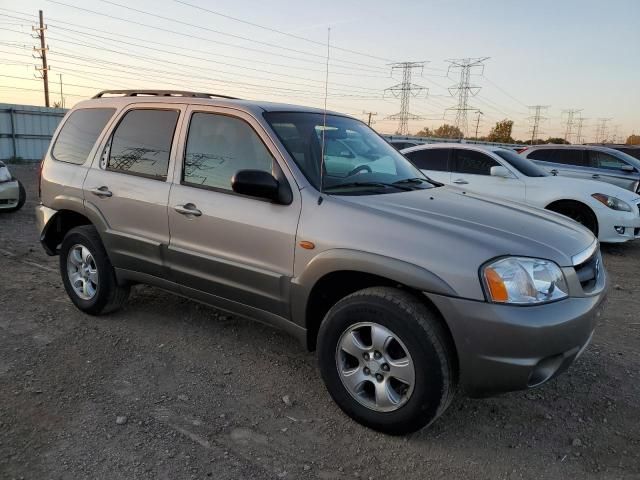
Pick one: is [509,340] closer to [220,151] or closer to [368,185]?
[368,185]

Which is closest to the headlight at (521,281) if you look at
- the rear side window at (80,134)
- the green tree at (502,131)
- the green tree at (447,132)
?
the rear side window at (80,134)

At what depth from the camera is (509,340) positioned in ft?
8.21

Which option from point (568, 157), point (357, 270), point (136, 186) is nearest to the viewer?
point (357, 270)

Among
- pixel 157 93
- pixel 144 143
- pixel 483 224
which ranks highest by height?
pixel 157 93

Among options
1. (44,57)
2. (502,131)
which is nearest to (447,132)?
(502,131)

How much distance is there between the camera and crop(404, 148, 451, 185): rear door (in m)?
8.95

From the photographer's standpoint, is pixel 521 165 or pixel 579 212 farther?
pixel 521 165

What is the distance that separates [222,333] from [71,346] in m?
1.14

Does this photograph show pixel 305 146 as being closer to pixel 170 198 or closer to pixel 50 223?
pixel 170 198

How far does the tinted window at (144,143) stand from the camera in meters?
3.89

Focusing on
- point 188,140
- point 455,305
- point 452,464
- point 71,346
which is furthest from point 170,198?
point 452,464

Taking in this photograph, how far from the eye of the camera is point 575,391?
137 inches

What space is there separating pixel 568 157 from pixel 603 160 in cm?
74

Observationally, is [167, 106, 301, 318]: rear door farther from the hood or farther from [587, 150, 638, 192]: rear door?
[587, 150, 638, 192]: rear door
